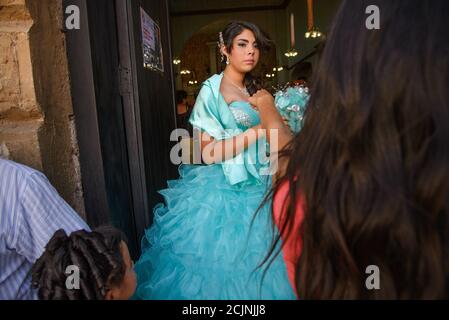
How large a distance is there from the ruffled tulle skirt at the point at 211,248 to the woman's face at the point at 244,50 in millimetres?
607

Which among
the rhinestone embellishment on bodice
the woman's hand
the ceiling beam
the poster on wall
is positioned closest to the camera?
the woman's hand

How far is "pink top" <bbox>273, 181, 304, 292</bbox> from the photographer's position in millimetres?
800

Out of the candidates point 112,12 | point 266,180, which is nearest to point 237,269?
Answer: point 266,180

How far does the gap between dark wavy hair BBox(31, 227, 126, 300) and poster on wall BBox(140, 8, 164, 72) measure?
64.5 inches

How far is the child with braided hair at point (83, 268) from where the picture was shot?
787 mm

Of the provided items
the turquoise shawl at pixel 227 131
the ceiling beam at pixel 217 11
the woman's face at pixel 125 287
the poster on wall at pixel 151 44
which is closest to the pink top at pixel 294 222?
the woman's face at pixel 125 287

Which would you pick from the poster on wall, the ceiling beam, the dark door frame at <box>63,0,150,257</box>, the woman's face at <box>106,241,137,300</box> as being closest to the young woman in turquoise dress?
the dark door frame at <box>63,0,150,257</box>

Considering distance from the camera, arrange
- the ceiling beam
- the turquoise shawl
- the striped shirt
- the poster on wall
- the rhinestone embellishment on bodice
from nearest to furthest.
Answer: the striped shirt
the turquoise shawl
the rhinestone embellishment on bodice
the poster on wall
the ceiling beam

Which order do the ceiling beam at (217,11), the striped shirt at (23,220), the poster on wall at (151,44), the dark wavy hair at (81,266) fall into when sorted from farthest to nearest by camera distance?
the ceiling beam at (217,11)
the poster on wall at (151,44)
the striped shirt at (23,220)
the dark wavy hair at (81,266)

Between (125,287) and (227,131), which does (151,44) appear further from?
(125,287)

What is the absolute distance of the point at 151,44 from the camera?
96.5 inches

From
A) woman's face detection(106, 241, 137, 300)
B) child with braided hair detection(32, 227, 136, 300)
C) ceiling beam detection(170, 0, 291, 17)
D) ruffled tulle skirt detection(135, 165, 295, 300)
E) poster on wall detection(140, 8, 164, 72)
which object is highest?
ceiling beam detection(170, 0, 291, 17)

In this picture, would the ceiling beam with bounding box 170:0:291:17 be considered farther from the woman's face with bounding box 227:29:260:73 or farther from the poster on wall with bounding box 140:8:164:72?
the woman's face with bounding box 227:29:260:73

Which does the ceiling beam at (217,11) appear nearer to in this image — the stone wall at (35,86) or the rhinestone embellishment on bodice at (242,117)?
the rhinestone embellishment on bodice at (242,117)
